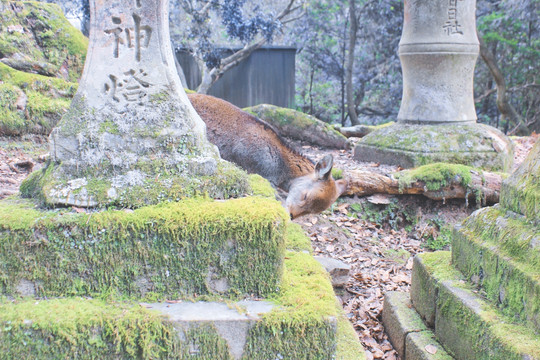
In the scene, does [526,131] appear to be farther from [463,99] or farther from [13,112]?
[13,112]

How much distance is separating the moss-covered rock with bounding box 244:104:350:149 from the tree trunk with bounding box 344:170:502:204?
270 centimetres

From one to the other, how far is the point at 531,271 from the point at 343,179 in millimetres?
3169

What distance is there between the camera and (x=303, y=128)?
8430mm

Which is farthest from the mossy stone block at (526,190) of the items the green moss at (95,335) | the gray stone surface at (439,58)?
the gray stone surface at (439,58)

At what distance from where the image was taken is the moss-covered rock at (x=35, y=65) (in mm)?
5406

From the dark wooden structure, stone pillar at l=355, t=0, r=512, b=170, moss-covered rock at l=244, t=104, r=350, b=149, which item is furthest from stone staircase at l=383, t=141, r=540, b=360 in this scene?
the dark wooden structure

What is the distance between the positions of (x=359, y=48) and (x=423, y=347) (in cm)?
1290

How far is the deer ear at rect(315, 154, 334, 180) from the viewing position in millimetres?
4488

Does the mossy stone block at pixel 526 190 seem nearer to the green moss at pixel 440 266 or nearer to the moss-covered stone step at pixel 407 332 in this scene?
the green moss at pixel 440 266

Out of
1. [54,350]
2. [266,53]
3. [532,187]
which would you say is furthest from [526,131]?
[54,350]

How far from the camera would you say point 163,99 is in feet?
8.02

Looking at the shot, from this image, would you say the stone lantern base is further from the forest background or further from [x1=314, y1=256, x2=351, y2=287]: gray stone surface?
the forest background

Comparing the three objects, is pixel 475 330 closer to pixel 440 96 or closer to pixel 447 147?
pixel 447 147

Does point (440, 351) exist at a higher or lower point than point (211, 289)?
lower
